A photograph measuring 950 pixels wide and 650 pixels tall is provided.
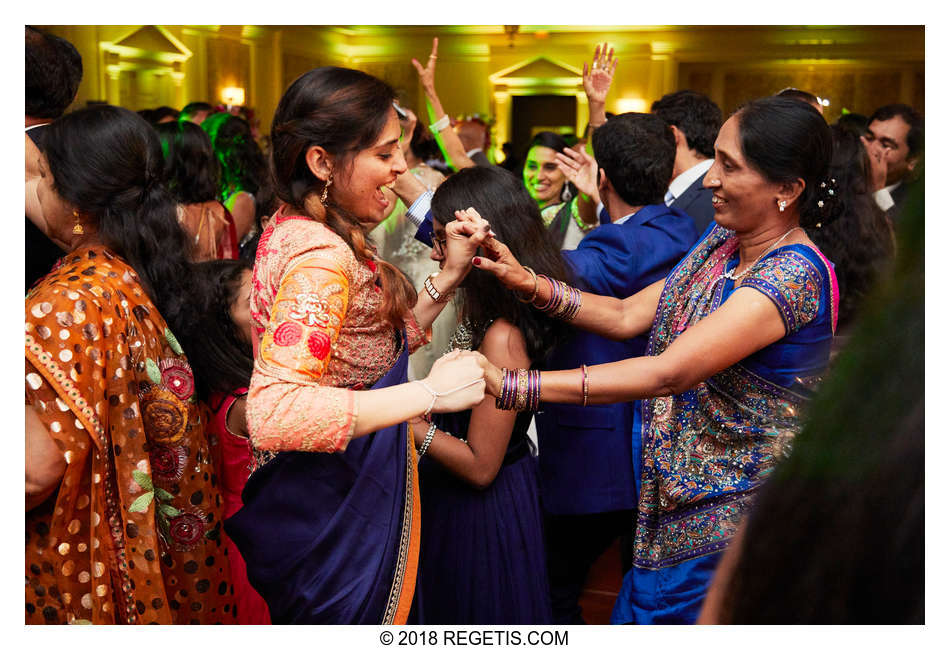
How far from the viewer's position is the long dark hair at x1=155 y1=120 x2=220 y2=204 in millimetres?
3014

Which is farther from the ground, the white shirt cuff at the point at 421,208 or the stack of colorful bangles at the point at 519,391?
the white shirt cuff at the point at 421,208

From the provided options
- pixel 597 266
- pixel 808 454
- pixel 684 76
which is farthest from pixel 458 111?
pixel 808 454

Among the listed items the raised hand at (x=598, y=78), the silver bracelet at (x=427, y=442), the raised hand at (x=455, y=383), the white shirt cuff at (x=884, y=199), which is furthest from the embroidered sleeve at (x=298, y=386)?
the white shirt cuff at (x=884, y=199)

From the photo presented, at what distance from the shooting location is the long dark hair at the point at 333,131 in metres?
1.43

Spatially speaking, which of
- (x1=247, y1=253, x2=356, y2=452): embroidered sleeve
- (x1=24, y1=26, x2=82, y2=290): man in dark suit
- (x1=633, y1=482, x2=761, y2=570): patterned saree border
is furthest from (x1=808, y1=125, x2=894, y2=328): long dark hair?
(x1=24, y1=26, x2=82, y2=290): man in dark suit

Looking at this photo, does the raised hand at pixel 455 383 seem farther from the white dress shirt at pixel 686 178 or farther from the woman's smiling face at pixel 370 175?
the white dress shirt at pixel 686 178

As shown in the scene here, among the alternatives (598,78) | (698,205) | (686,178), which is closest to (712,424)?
(698,205)

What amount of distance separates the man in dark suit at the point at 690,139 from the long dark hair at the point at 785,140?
122 cm

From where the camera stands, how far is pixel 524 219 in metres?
2.01

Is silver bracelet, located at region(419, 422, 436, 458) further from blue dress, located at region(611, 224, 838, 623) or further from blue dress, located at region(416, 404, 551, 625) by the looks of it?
blue dress, located at region(611, 224, 838, 623)

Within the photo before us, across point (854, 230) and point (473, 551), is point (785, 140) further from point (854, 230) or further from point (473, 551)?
point (854, 230)

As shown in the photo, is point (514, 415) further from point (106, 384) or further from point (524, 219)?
point (106, 384)

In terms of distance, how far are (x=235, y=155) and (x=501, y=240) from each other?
7.69ft

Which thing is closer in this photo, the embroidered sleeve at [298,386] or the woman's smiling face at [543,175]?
the embroidered sleeve at [298,386]
